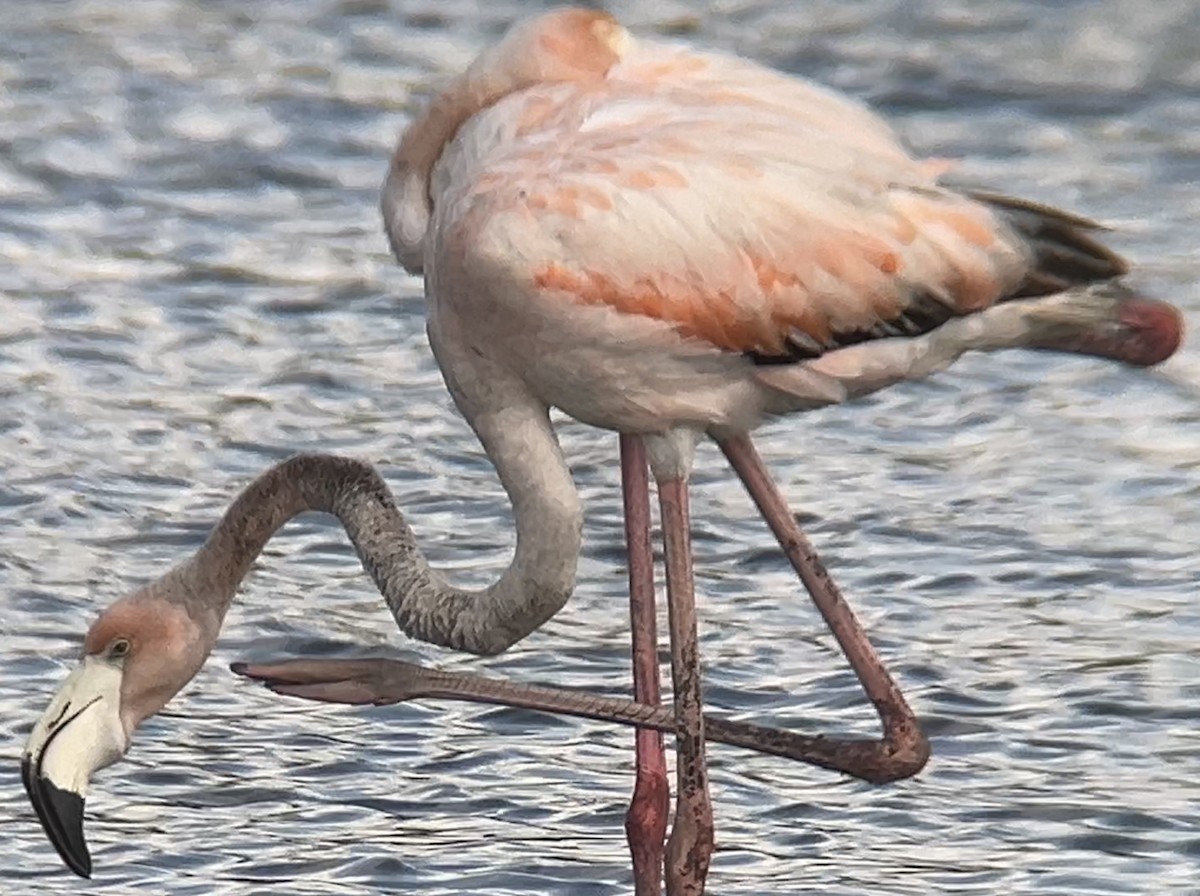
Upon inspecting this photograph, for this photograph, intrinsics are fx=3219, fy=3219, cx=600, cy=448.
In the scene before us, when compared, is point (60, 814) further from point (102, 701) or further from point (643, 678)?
point (643, 678)

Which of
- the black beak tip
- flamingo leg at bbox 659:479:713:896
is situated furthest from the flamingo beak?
flamingo leg at bbox 659:479:713:896

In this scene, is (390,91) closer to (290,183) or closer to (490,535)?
(290,183)

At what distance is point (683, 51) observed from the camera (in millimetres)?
6758

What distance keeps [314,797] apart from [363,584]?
139cm

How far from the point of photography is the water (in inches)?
276

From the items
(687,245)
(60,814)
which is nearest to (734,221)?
(687,245)

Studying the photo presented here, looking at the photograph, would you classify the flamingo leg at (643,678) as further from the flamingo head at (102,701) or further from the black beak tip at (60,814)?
the black beak tip at (60,814)

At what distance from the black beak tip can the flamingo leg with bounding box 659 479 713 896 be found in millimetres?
1216

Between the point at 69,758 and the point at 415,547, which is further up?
the point at 415,547

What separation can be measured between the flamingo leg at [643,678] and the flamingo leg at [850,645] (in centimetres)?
21

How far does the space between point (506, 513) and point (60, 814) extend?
2.81 metres

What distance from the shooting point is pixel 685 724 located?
6637mm

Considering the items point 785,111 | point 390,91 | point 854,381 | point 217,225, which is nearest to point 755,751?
point 854,381

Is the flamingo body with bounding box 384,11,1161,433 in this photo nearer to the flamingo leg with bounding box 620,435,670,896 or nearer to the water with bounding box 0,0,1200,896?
the flamingo leg with bounding box 620,435,670,896
